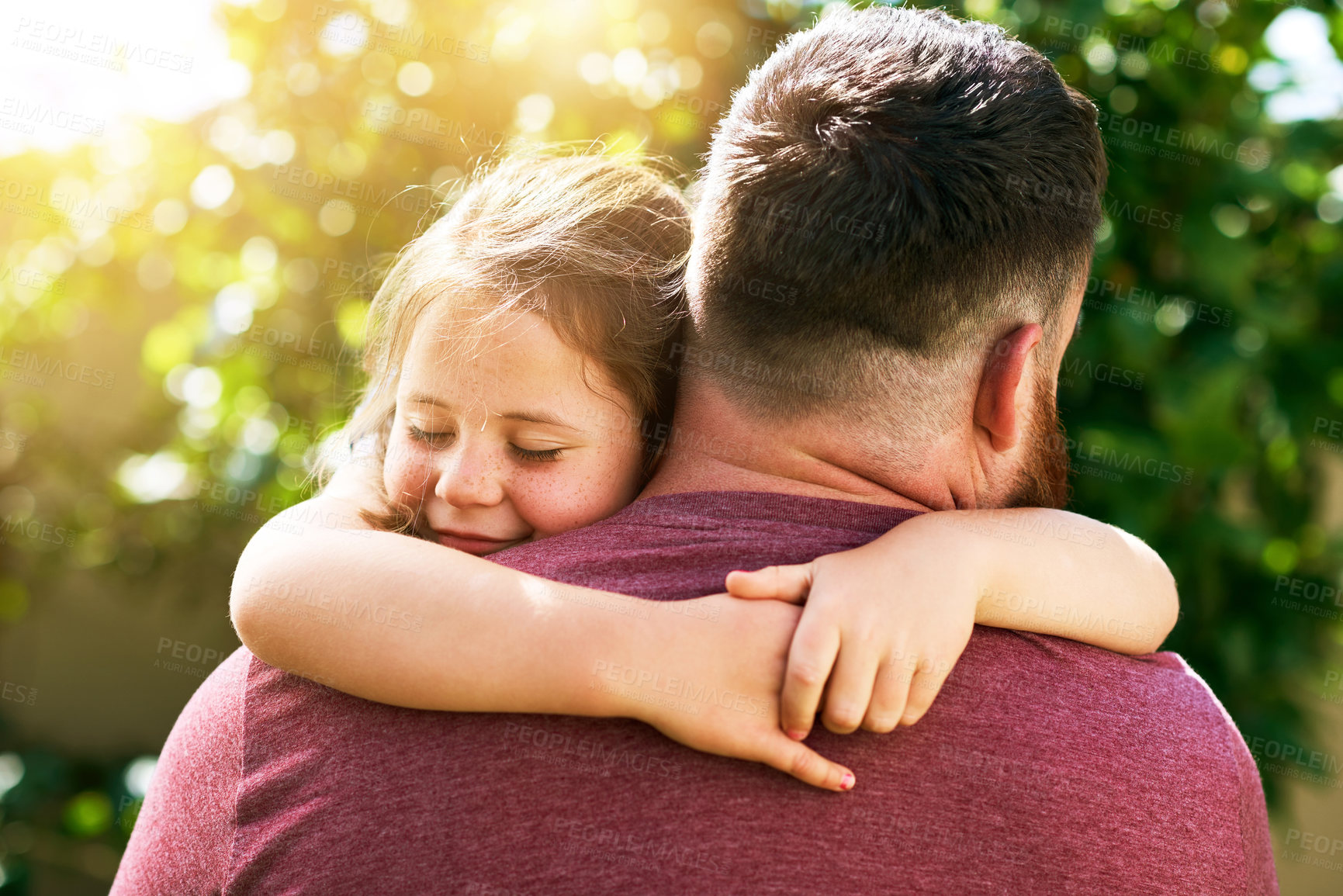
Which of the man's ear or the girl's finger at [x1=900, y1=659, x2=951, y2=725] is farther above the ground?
the man's ear

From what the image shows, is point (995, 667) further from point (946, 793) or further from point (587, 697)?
point (587, 697)

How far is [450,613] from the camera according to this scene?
1058 millimetres

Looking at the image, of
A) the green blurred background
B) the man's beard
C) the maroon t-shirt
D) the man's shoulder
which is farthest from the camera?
the green blurred background

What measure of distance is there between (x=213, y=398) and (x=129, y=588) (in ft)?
2.73

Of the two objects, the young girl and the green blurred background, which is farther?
the green blurred background

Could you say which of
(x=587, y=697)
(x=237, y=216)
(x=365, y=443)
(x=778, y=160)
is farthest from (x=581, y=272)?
(x=237, y=216)

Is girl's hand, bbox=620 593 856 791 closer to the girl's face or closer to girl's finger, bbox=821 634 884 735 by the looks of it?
girl's finger, bbox=821 634 884 735

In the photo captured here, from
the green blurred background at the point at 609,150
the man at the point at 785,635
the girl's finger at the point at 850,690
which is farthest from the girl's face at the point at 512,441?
the green blurred background at the point at 609,150

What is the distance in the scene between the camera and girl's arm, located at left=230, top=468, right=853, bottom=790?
964 millimetres

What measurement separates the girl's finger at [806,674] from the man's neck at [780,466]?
240mm

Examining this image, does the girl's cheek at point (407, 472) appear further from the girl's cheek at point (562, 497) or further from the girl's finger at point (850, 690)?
the girl's finger at point (850, 690)

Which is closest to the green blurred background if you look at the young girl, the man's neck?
the young girl

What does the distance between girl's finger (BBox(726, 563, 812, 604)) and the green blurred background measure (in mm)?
1781

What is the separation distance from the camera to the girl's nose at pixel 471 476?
4.80 feet
